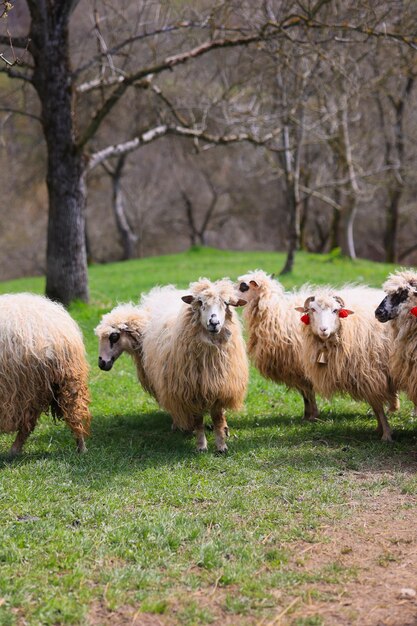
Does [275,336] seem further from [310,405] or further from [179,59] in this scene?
[179,59]

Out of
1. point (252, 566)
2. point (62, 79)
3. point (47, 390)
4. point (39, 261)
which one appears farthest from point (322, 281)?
point (39, 261)

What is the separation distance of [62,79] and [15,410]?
315 inches

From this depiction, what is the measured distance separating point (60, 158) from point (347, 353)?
302 inches

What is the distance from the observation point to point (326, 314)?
7.09 meters

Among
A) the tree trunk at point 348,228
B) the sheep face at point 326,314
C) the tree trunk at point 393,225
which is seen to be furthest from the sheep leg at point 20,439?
the tree trunk at point 393,225

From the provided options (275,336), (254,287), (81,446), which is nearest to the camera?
(81,446)

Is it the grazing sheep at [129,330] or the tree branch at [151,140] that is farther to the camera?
the tree branch at [151,140]

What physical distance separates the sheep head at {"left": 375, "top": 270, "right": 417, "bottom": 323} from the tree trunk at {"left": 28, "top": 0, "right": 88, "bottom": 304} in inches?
302

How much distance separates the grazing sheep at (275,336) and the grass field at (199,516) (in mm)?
431

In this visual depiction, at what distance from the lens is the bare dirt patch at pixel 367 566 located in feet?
12.8

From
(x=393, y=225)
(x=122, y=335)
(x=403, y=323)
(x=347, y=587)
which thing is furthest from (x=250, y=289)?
(x=393, y=225)

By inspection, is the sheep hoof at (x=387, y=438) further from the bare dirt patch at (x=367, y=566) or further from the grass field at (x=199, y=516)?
the bare dirt patch at (x=367, y=566)

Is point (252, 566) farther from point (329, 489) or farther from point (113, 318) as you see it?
point (113, 318)

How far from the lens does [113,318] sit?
7.99 m
